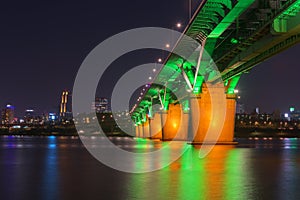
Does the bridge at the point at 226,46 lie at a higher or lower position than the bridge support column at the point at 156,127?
higher

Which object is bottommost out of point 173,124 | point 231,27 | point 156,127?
point 156,127

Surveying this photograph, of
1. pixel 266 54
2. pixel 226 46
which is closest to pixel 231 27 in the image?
pixel 266 54

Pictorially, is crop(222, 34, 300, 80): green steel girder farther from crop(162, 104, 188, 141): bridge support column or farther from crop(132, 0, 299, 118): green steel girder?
crop(162, 104, 188, 141): bridge support column

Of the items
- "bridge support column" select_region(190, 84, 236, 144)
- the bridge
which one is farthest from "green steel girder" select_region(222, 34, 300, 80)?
"bridge support column" select_region(190, 84, 236, 144)

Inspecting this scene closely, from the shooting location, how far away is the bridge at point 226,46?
3097 centimetres

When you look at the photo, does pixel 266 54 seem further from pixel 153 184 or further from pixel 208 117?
pixel 153 184

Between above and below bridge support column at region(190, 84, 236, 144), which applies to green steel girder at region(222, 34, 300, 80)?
above

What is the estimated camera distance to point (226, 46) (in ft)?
154

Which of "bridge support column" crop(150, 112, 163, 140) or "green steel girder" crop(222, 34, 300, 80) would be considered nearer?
"green steel girder" crop(222, 34, 300, 80)

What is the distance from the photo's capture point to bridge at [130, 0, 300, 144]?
31.0 meters

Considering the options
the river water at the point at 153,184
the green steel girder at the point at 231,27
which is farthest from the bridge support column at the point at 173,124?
the river water at the point at 153,184

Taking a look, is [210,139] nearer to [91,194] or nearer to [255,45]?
[255,45]

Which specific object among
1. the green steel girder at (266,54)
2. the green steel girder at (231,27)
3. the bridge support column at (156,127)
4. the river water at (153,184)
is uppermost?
the green steel girder at (231,27)

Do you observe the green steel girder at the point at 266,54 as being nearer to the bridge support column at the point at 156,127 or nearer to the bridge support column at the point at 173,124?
the bridge support column at the point at 173,124
